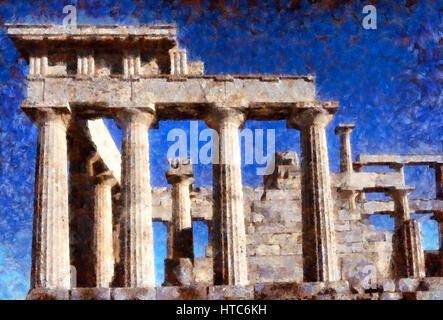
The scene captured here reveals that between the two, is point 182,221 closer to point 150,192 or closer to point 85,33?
point 150,192

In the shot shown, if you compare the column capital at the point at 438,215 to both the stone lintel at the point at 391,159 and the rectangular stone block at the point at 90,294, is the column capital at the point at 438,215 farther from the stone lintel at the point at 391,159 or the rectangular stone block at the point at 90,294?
the rectangular stone block at the point at 90,294

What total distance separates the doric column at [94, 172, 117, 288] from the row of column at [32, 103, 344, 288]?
5.34 m

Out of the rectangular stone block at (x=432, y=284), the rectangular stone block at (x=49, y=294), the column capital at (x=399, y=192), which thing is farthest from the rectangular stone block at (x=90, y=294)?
the column capital at (x=399, y=192)

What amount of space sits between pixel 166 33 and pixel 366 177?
58.2 feet

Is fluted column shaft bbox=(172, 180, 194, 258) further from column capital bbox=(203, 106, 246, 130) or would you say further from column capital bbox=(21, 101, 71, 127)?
column capital bbox=(21, 101, 71, 127)

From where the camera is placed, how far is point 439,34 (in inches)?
→ 1590

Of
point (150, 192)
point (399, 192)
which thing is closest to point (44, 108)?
point (150, 192)

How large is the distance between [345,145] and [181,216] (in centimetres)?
1387

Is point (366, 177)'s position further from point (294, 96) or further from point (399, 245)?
point (294, 96)

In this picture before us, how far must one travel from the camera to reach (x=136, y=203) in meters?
30.1

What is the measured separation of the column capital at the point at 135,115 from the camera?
3105cm

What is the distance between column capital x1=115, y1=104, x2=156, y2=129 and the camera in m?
31.0

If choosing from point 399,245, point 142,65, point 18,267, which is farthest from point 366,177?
point 18,267

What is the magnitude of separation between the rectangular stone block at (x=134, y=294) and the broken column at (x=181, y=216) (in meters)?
6.91
